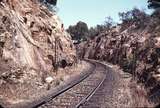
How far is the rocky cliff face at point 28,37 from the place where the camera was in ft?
82.1

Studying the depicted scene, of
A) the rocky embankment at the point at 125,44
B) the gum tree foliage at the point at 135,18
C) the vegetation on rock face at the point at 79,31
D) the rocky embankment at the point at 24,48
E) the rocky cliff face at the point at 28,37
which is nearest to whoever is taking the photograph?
the rocky embankment at the point at 24,48

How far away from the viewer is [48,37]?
37000 millimetres

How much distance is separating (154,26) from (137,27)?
48.2ft

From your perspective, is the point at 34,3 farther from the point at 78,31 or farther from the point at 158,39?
the point at 78,31

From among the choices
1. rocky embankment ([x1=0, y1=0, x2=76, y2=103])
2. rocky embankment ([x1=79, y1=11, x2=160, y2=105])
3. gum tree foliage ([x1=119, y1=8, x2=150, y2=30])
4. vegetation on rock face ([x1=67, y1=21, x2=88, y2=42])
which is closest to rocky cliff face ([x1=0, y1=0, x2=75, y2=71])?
rocky embankment ([x1=0, y1=0, x2=76, y2=103])

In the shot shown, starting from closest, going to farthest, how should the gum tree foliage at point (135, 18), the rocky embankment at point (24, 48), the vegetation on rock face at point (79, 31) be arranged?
1. the rocky embankment at point (24, 48)
2. the gum tree foliage at point (135, 18)
3. the vegetation on rock face at point (79, 31)

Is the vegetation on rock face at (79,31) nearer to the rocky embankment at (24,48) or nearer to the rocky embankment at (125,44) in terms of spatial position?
the rocky embankment at (125,44)

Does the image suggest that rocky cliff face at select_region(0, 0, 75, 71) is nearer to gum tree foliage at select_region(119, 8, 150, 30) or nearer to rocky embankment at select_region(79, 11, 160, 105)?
rocky embankment at select_region(79, 11, 160, 105)

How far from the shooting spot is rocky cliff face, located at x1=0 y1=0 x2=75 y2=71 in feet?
82.1

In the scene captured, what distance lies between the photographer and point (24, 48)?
27.2 metres

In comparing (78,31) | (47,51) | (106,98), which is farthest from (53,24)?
(78,31)

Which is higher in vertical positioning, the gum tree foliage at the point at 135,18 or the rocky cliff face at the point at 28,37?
the gum tree foliage at the point at 135,18

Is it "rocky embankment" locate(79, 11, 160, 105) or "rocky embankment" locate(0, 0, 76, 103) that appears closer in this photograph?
"rocky embankment" locate(0, 0, 76, 103)

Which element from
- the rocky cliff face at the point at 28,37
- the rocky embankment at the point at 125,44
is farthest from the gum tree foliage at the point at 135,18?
the rocky cliff face at the point at 28,37
